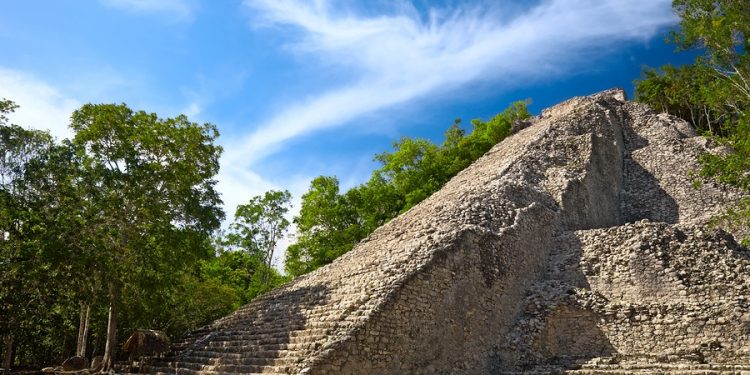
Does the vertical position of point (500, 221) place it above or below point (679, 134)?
below

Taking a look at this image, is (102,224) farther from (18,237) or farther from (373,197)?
(373,197)

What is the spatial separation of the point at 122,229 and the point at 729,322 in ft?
48.2

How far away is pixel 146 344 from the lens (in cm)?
1355

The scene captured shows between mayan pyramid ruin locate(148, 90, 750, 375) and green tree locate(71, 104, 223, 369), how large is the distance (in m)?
2.22

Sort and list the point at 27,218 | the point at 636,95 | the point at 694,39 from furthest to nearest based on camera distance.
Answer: the point at 636,95
the point at 694,39
the point at 27,218

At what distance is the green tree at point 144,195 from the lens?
14.1 meters

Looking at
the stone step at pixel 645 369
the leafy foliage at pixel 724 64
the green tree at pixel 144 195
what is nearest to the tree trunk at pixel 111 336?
the green tree at pixel 144 195

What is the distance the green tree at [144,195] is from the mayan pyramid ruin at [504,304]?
2.22 metres

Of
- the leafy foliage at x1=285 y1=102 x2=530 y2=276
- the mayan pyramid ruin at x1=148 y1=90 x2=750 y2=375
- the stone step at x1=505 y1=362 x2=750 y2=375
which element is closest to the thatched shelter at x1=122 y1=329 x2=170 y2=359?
the mayan pyramid ruin at x1=148 y1=90 x2=750 y2=375

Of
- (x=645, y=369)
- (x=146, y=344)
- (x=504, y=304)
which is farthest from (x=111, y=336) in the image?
(x=645, y=369)

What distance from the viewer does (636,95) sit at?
103 feet

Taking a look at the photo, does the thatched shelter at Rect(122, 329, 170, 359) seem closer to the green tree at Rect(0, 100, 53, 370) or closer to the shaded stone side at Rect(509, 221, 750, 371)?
the green tree at Rect(0, 100, 53, 370)

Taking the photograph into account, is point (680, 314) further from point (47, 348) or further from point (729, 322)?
point (47, 348)

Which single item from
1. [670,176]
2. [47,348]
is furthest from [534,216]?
[47,348]
